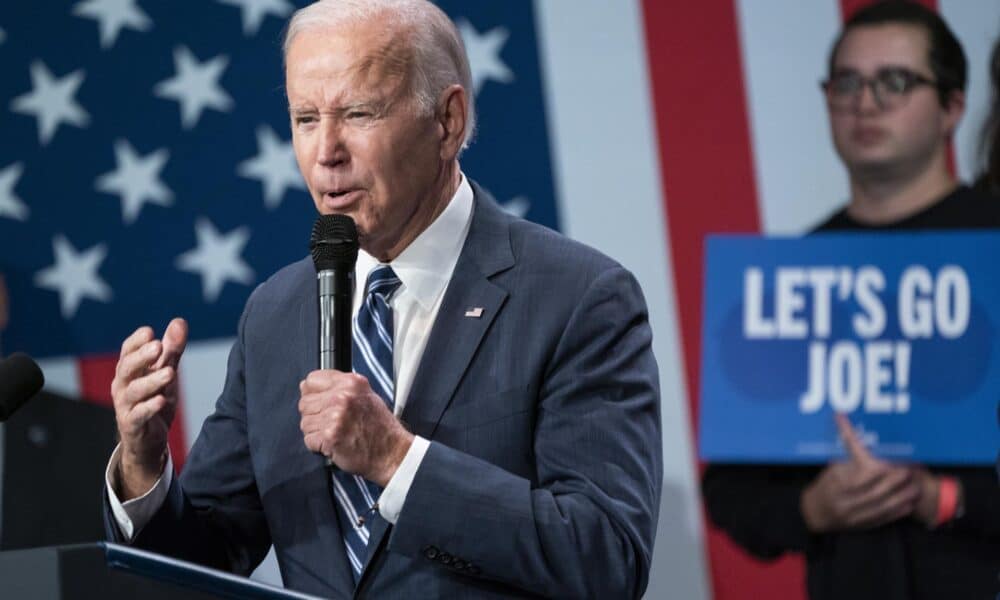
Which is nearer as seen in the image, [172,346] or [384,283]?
[172,346]

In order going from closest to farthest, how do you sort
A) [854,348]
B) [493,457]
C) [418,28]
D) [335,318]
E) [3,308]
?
[335,318]
[493,457]
[418,28]
[854,348]
[3,308]

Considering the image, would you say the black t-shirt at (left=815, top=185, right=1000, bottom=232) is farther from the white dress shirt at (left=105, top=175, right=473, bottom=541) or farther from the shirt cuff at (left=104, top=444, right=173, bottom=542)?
the shirt cuff at (left=104, top=444, right=173, bottom=542)

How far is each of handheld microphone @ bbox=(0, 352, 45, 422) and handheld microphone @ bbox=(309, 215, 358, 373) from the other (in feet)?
1.15

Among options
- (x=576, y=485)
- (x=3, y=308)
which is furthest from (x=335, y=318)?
(x=3, y=308)

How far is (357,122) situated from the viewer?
193 centimetres

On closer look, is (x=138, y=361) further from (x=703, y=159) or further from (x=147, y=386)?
(x=703, y=159)

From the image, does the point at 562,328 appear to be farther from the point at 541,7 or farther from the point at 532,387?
the point at 541,7

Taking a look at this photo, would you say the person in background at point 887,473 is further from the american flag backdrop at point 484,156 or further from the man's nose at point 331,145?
the man's nose at point 331,145

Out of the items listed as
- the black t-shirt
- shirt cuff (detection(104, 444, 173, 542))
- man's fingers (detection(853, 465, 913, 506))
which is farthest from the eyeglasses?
shirt cuff (detection(104, 444, 173, 542))

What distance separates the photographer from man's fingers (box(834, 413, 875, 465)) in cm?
365

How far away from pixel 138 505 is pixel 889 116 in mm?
2528

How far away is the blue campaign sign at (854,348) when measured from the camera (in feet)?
12.0

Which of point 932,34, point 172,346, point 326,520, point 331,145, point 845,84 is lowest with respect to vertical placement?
point 326,520

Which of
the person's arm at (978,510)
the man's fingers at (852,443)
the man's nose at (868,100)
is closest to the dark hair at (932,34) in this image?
the man's nose at (868,100)
